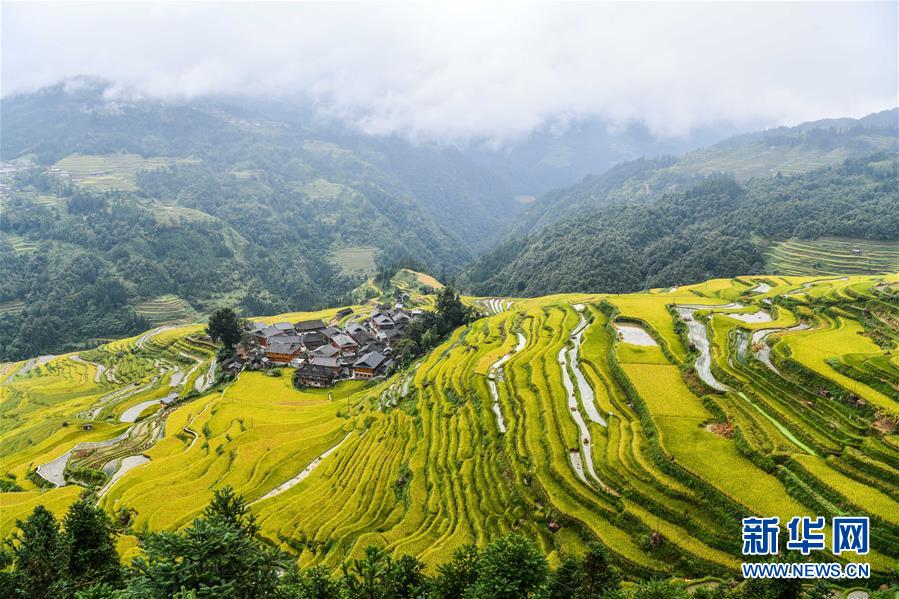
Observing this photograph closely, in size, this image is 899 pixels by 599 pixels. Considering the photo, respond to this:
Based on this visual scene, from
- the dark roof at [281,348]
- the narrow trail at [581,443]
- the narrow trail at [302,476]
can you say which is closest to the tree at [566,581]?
the narrow trail at [581,443]

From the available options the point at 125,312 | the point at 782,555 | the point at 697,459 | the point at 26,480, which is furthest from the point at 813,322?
the point at 125,312

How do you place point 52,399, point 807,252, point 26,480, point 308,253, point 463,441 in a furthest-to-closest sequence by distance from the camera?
point 308,253 → point 807,252 → point 52,399 → point 26,480 → point 463,441

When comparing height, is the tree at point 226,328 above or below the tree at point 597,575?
above

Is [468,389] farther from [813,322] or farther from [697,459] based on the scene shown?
[813,322]

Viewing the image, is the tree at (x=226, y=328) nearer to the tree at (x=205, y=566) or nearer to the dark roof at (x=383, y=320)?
the dark roof at (x=383, y=320)

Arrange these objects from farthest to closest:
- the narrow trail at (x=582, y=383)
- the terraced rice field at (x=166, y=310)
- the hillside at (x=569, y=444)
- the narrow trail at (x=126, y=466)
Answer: the terraced rice field at (x=166, y=310) < the narrow trail at (x=126, y=466) < the narrow trail at (x=582, y=383) < the hillside at (x=569, y=444)

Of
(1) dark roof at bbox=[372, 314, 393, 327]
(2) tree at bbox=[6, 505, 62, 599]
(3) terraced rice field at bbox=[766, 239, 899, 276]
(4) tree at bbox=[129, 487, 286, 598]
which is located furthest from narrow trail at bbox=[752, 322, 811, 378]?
(3) terraced rice field at bbox=[766, 239, 899, 276]

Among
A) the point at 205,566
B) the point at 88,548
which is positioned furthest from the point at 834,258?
the point at 88,548

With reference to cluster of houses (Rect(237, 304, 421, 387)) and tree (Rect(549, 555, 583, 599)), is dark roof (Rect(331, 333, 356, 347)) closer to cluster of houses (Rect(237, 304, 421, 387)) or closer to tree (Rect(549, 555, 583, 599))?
cluster of houses (Rect(237, 304, 421, 387))
